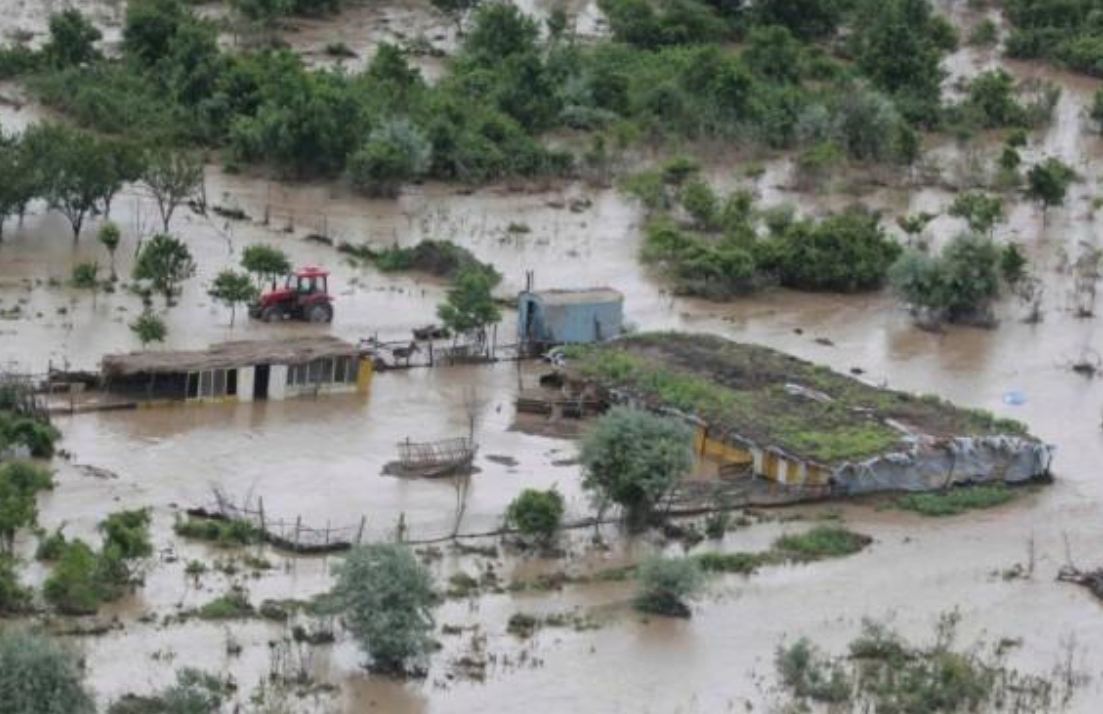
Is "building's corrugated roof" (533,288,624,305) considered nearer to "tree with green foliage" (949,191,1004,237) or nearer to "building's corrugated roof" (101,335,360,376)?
"building's corrugated roof" (101,335,360,376)

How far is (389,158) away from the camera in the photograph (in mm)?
40719

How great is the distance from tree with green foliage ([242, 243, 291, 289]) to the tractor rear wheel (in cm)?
83

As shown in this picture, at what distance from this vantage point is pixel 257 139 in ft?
135

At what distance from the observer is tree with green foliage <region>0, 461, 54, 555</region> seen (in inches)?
1035

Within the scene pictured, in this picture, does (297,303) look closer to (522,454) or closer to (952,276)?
(522,454)

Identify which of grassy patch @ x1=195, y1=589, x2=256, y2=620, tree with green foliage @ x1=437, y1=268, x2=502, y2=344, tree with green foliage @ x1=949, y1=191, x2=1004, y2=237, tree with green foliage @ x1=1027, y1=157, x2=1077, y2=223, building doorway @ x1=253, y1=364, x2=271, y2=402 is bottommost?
grassy patch @ x1=195, y1=589, x2=256, y2=620

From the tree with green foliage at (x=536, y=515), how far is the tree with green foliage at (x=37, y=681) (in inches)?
268

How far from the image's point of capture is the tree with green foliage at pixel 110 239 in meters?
36.1

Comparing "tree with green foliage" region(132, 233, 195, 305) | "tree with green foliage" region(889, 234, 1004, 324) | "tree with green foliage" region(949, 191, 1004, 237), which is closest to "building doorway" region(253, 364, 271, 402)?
"tree with green foliage" region(132, 233, 195, 305)

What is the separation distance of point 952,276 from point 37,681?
18.7 meters

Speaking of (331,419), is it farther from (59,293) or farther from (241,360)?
(59,293)

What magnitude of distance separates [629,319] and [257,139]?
24.6 ft

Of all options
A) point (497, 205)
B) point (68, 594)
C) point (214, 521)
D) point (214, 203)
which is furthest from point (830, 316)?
point (68, 594)

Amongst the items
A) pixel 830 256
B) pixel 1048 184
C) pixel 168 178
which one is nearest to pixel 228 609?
pixel 168 178
